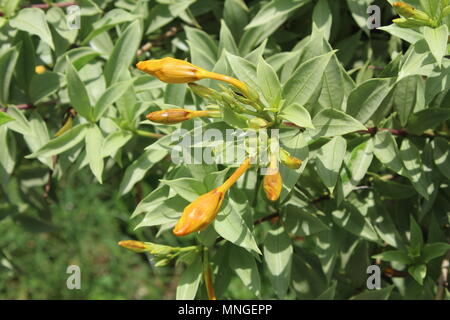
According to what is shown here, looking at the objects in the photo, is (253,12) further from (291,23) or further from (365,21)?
(365,21)

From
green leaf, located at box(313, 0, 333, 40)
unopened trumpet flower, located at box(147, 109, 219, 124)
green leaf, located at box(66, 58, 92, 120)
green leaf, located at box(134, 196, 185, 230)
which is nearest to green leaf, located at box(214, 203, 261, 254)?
green leaf, located at box(134, 196, 185, 230)

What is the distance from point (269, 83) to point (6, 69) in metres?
0.92

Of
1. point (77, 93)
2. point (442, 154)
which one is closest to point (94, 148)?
point (77, 93)

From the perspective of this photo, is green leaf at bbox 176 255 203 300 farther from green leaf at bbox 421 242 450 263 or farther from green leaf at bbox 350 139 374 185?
green leaf at bbox 421 242 450 263

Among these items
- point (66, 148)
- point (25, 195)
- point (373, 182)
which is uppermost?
point (66, 148)

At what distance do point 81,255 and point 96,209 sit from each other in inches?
14.3

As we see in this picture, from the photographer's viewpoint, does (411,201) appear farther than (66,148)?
Yes

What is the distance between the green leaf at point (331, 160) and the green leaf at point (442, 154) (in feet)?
1.09

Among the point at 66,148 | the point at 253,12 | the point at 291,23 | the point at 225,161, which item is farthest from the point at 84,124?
the point at 291,23

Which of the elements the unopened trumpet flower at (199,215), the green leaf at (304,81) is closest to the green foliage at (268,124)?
the green leaf at (304,81)

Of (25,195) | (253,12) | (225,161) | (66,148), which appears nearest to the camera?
→ (225,161)

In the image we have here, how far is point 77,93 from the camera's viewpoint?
1.62 metres

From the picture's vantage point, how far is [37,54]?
74.0 inches

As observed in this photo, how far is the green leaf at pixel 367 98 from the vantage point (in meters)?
1.45
